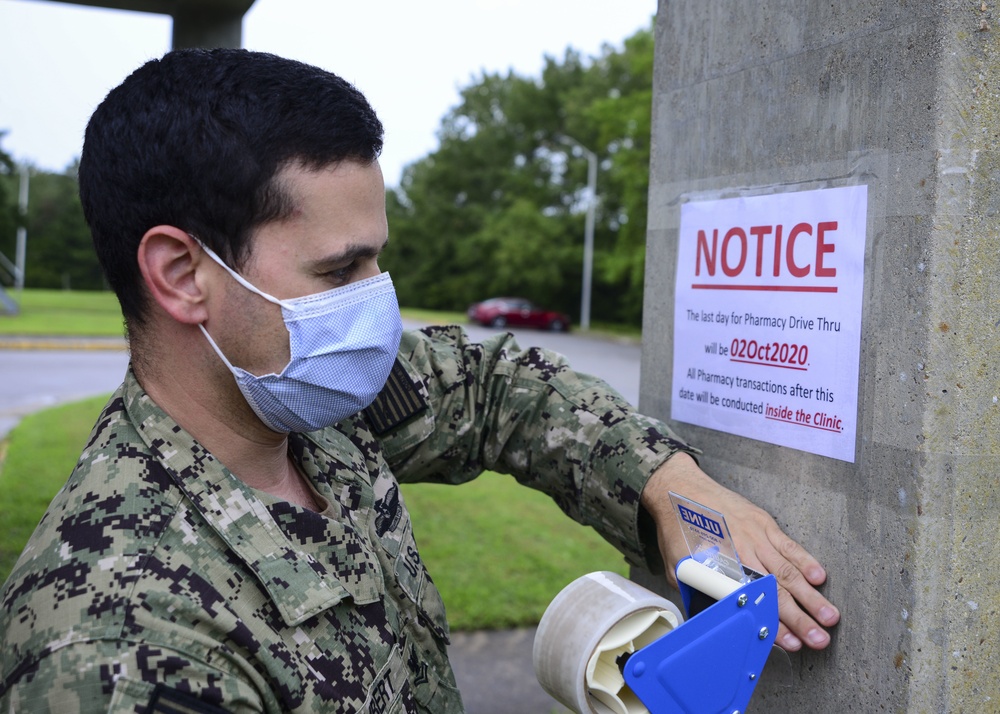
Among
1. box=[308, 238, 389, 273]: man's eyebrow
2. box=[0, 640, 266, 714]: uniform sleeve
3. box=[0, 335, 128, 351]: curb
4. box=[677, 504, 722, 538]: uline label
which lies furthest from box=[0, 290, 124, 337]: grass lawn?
box=[677, 504, 722, 538]: uline label

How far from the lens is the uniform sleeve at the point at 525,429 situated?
6.24ft

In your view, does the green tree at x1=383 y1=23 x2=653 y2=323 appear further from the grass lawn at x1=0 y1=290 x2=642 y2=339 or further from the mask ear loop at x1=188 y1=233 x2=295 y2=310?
the mask ear loop at x1=188 y1=233 x2=295 y2=310

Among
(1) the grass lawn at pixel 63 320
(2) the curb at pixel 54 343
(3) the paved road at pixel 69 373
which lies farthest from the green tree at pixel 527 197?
(2) the curb at pixel 54 343

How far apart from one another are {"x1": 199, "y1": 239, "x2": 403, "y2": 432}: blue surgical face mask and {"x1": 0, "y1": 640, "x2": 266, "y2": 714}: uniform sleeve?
1.65 ft

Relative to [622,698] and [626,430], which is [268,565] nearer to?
[622,698]

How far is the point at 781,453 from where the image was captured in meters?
1.65

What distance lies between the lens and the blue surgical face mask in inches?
61.2

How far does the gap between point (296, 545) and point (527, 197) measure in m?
33.9

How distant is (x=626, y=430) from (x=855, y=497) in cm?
53

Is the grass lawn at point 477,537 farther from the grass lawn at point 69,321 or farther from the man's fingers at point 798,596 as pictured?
the grass lawn at point 69,321

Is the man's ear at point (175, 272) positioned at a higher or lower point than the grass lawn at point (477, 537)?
higher

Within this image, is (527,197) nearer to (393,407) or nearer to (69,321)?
(69,321)

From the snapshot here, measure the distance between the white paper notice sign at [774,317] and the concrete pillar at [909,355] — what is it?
0.03 meters

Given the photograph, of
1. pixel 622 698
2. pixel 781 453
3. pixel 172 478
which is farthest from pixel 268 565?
pixel 781 453
